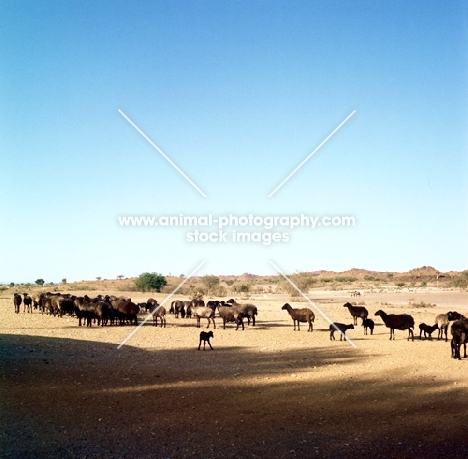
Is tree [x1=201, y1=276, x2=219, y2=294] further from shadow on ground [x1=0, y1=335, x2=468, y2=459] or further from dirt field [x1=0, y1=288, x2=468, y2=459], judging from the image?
shadow on ground [x1=0, y1=335, x2=468, y2=459]

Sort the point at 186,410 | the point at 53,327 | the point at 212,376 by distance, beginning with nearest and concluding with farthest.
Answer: the point at 186,410, the point at 212,376, the point at 53,327

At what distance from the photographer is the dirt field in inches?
364

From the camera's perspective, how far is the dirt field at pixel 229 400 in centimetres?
923

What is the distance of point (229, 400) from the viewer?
12.6m

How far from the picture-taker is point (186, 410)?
38.0ft

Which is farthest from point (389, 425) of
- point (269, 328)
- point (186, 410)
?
point (269, 328)

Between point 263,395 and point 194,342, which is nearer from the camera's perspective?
point 263,395

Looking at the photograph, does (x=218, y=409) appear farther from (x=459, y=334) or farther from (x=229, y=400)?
(x=459, y=334)

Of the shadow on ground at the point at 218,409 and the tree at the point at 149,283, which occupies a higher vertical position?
the tree at the point at 149,283

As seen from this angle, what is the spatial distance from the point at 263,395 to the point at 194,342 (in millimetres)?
11470

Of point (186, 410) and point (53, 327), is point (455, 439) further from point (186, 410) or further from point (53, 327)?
point (53, 327)

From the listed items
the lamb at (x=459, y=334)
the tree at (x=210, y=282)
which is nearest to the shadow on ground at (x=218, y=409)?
the lamb at (x=459, y=334)

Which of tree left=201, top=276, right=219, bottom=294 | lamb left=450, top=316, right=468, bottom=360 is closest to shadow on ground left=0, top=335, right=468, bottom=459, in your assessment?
lamb left=450, top=316, right=468, bottom=360

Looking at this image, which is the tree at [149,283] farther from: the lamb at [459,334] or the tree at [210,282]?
the lamb at [459,334]
